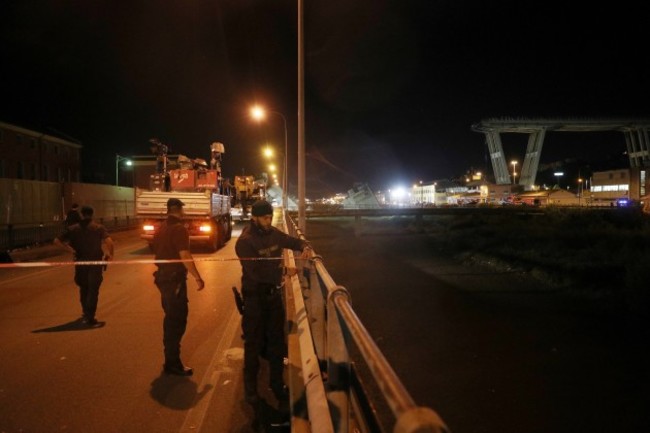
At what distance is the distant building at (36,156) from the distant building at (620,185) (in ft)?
207

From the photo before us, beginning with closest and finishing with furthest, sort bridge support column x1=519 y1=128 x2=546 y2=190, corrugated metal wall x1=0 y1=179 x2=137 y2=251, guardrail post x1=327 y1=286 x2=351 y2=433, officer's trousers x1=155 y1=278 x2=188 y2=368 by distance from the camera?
guardrail post x1=327 y1=286 x2=351 y2=433 → officer's trousers x1=155 y1=278 x2=188 y2=368 → corrugated metal wall x1=0 y1=179 x2=137 y2=251 → bridge support column x1=519 y1=128 x2=546 y2=190

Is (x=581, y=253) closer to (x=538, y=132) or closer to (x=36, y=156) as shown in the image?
(x=36, y=156)

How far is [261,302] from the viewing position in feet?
16.4

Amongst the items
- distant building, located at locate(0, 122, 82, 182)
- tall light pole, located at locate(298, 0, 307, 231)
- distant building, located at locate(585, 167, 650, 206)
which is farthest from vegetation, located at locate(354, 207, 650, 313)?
distant building, located at locate(585, 167, 650, 206)

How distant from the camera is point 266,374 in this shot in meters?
5.89

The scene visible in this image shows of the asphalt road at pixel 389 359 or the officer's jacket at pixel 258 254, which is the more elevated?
the officer's jacket at pixel 258 254

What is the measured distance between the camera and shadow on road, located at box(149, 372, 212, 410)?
5027 mm

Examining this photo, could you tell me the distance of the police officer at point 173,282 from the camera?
583cm

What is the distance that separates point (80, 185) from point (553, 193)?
2560 inches

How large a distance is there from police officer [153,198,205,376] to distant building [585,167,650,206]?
7131 centimetres

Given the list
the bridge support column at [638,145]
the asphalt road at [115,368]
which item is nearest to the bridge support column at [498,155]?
the bridge support column at [638,145]

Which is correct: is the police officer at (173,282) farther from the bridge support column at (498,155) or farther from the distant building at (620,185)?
the bridge support column at (498,155)

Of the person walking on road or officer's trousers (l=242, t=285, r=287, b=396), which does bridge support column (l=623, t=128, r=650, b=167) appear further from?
officer's trousers (l=242, t=285, r=287, b=396)

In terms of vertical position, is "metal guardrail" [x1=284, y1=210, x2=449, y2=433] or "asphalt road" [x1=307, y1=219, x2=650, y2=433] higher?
"metal guardrail" [x1=284, y1=210, x2=449, y2=433]
